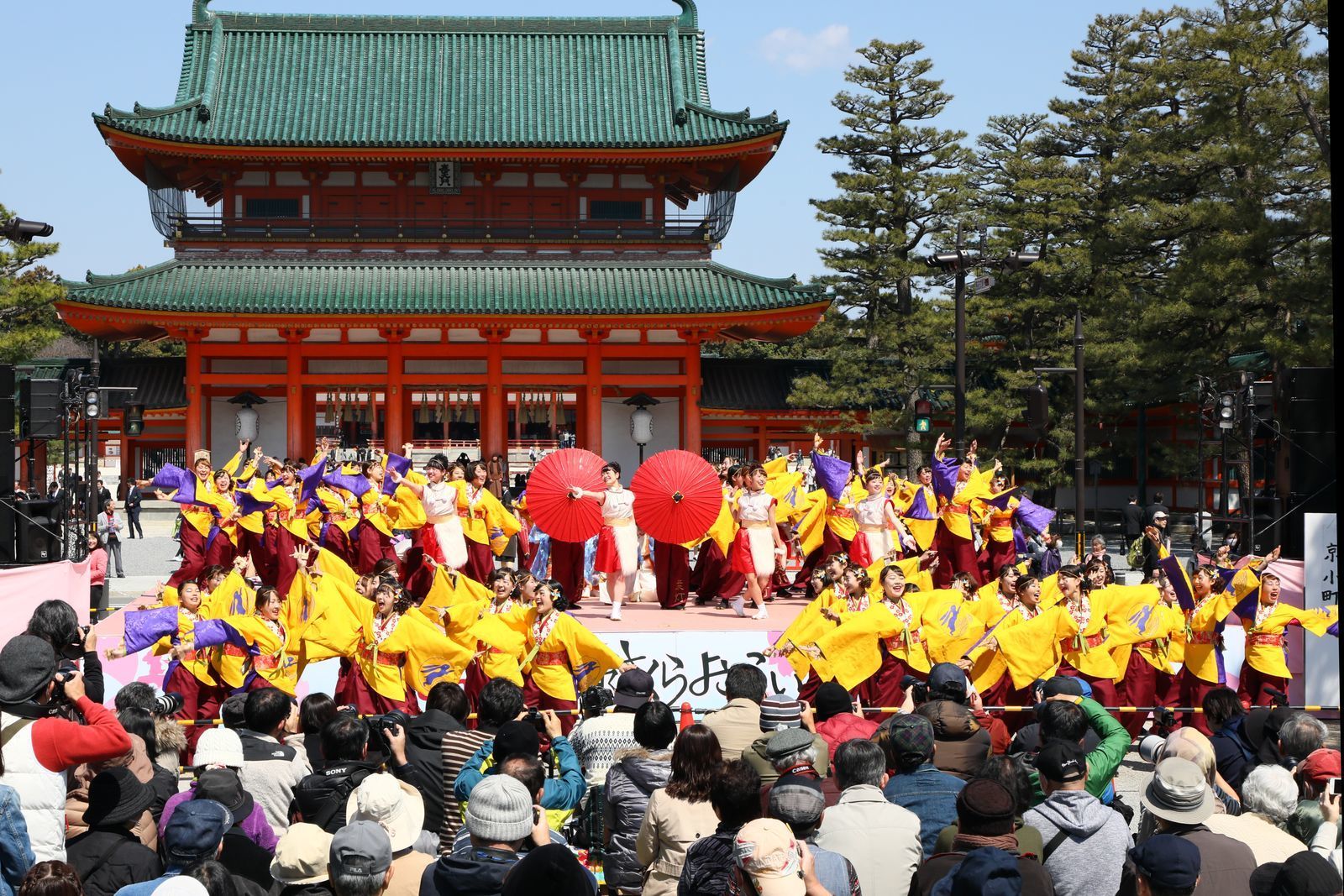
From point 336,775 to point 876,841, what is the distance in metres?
2.06

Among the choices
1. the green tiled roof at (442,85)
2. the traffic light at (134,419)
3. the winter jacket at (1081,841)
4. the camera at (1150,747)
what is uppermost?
the green tiled roof at (442,85)

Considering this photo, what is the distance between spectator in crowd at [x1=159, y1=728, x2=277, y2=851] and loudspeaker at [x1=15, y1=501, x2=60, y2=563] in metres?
7.82

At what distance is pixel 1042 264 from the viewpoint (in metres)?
26.4

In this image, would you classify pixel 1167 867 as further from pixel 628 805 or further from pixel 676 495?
pixel 676 495

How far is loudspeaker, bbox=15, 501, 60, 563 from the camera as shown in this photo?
1245 centimetres

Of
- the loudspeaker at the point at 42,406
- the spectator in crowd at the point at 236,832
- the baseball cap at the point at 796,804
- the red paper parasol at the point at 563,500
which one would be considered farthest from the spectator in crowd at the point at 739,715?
the loudspeaker at the point at 42,406

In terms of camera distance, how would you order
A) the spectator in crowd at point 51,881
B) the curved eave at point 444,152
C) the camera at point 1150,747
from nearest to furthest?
the spectator in crowd at point 51,881
the camera at point 1150,747
the curved eave at point 444,152

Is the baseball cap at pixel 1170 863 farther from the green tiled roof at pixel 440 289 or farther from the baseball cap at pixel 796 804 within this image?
the green tiled roof at pixel 440 289

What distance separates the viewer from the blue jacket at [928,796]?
5211 mm

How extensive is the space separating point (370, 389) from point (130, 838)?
2077 cm

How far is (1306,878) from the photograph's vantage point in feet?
13.2

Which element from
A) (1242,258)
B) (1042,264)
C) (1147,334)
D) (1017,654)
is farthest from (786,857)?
(1042,264)

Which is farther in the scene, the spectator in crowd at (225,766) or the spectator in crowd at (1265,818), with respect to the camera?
the spectator in crowd at (225,766)

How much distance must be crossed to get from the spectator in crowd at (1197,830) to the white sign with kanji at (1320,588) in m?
5.81
